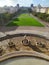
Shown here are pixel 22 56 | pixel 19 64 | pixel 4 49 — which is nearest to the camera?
pixel 19 64

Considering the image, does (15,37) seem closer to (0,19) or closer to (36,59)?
(36,59)

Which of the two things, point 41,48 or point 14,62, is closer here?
point 14,62

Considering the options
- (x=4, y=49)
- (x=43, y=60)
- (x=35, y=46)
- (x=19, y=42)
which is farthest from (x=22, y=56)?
(x=19, y=42)

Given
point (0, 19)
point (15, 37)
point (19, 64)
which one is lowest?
point (0, 19)

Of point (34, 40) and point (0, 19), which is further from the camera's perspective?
point (0, 19)

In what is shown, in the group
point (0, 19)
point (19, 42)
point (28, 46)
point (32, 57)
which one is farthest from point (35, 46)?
point (0, 19)

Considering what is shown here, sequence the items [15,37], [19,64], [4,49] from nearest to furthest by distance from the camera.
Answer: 1. [19,64]
2. [4,49]
3. [15,37]

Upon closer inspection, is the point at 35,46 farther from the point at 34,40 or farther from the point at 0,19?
the point at 0,19

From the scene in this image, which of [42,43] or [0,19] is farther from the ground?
[42,43]

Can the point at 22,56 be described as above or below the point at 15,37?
above
